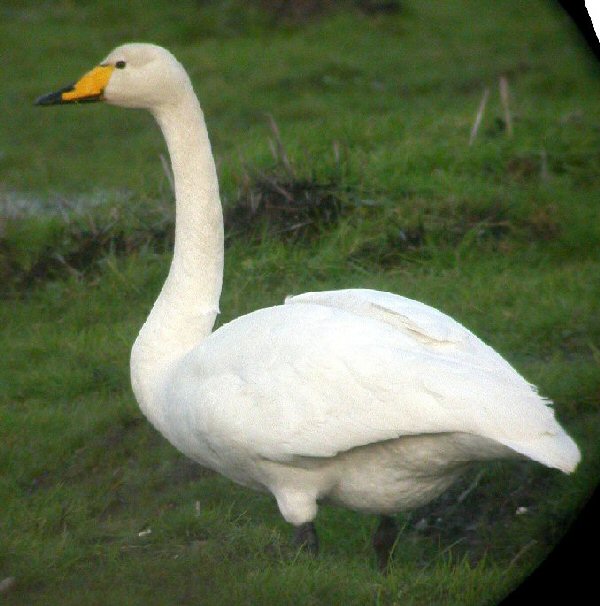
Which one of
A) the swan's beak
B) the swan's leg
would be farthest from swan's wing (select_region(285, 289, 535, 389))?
the swan's beak

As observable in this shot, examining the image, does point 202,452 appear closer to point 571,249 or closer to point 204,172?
point 204,172

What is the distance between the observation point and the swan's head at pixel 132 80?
4039mm

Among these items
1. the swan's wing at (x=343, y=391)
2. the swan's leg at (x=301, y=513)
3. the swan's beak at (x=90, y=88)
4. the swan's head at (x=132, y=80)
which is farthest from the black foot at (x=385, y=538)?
the swan's beak at (x=90, y=88)

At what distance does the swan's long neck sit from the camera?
4102 millimetres

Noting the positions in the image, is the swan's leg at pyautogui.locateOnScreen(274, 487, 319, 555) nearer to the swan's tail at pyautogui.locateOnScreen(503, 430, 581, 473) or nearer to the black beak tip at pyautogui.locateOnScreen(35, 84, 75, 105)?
the swan's tail at pyautogui.locateOnScreen(503, 430, 581, 473)

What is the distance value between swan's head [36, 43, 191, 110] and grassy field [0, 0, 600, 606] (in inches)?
42.8

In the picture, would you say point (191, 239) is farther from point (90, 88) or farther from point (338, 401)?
point (338, 401)

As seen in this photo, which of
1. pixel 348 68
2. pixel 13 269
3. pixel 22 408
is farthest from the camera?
pixel 348 68

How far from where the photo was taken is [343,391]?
3.38 meters

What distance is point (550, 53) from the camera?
4.76 meters

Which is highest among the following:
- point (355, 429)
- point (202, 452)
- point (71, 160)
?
point (355, 429)

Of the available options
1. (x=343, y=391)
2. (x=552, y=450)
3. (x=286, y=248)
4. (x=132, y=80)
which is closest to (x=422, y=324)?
(x=343, y=391)

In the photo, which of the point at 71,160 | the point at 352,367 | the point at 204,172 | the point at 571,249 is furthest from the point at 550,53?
the point at 71,160

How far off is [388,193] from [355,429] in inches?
94.1
